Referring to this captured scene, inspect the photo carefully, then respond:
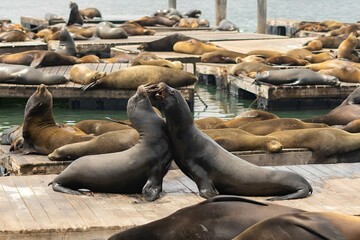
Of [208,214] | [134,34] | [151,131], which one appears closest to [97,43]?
[134,34]

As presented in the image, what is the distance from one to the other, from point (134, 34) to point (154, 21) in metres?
4.10

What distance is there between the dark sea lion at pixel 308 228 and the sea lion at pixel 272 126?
444cm

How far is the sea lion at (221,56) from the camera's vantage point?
52.3 ft

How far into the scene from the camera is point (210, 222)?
4.48m

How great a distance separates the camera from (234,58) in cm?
1589

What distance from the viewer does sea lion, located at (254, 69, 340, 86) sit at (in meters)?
13.0

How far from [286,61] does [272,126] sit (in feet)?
21.9

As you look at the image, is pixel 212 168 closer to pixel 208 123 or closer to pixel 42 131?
pixel 42 131

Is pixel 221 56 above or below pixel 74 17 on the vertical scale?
above

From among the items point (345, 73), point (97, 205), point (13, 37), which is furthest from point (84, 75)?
point (97, 205)

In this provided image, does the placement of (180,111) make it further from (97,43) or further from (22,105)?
(97,43)

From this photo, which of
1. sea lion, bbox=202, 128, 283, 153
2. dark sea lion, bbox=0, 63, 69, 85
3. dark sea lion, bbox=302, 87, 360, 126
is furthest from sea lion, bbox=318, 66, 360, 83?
sea lion, bbox=202, 128, 283, 153

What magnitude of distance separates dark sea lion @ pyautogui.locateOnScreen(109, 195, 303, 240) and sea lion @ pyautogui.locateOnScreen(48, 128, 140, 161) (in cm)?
270

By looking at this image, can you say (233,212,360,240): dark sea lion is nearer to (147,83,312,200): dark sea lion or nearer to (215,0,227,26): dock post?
(147,83,312,200): dark sea lion
